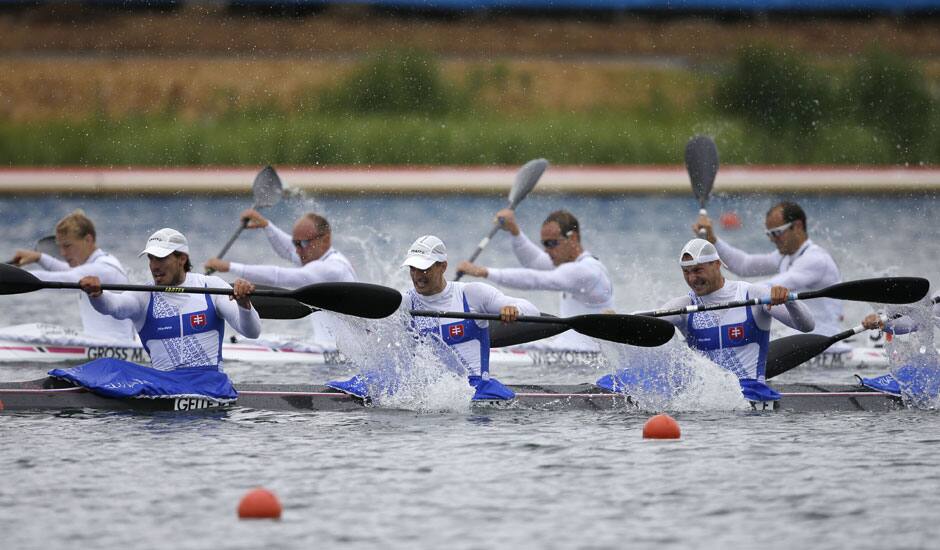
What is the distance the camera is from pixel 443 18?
4956 cm

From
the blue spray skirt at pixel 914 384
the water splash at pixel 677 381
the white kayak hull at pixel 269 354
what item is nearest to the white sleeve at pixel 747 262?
the white kayak hull at pixel 269 354

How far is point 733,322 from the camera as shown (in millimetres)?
11750

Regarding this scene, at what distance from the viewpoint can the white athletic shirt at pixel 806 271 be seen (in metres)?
13.9

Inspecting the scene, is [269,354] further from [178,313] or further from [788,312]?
[788,312]

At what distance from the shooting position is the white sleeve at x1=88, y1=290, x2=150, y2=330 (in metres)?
11.4

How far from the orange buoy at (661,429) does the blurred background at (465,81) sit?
88.1 feet

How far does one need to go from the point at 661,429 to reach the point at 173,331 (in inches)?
146

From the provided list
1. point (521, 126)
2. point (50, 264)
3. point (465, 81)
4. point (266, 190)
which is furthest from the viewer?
point (465, 81)

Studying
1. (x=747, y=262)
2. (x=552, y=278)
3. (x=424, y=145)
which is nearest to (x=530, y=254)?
(x=552, y=278)

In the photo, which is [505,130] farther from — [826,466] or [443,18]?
[826,466]

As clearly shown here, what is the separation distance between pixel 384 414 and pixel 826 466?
344cm

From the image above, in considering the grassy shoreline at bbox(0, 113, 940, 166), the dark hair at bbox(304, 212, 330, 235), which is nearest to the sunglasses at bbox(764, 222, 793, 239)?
the dark hair at bbox(304, 212, 330, 235)

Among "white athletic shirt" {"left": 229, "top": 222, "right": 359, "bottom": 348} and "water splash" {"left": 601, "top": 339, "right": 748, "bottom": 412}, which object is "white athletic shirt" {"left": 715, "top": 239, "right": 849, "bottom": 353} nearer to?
"water splash" {"left": 601, "top": 339, "right": 748, "bottom": 412}

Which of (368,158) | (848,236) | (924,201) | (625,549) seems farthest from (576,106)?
(625,549)
